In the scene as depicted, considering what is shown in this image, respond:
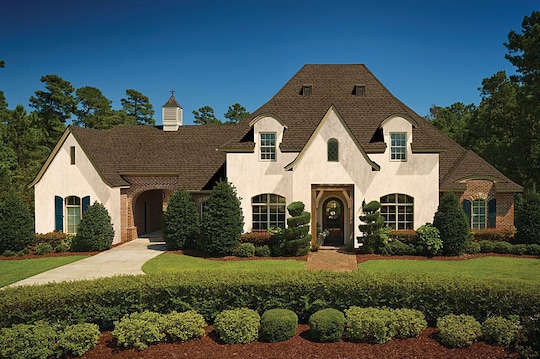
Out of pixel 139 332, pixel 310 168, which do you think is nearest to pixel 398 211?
pixel 310 168

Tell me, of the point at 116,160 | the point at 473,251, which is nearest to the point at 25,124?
the point at 116,160

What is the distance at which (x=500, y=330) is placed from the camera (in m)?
10.0

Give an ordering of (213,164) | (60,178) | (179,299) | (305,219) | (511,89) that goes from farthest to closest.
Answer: (511,89) → (213,164) → (60,178) → (305,219) → (179,299)

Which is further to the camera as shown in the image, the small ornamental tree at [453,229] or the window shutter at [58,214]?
the window shutter at [58,214]

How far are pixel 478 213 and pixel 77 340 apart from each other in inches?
913

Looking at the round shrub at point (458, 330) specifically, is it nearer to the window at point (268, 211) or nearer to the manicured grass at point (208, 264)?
the manicured grass at point (208, 264)

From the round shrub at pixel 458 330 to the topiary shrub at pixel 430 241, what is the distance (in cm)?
1107

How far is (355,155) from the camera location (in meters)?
23.5

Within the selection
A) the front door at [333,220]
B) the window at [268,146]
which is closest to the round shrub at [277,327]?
the window at [268,146]

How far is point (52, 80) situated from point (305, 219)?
52.1 metres

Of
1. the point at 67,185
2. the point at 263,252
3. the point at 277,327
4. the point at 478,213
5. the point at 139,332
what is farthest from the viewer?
the point at 67,185

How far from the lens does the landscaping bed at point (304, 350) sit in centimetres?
974

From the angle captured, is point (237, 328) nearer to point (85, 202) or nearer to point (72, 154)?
point (85, 202)

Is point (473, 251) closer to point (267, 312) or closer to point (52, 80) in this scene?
point (267, 312)
